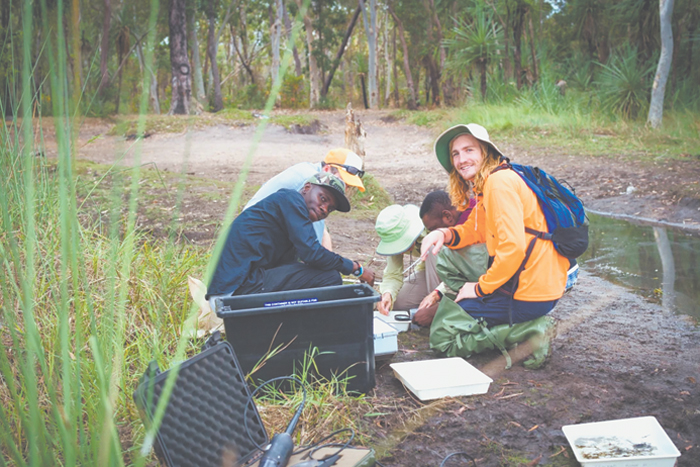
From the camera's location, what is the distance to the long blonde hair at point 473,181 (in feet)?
10.3

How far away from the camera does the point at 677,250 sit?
18.3 ft

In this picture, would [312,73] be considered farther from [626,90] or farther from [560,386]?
[560,386]

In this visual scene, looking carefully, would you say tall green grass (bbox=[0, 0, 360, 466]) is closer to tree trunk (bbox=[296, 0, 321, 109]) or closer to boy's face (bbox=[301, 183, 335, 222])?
boy's face (bbox=[301, 183, 335, 222])

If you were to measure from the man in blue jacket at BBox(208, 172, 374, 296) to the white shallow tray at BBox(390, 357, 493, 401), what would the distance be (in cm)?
74

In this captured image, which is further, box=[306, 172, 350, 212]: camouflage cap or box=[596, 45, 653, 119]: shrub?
box=[596, 45, 653, 119]: shrub

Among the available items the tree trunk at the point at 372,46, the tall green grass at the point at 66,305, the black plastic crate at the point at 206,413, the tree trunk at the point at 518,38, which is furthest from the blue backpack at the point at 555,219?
the tree trunk at the point at 372,46

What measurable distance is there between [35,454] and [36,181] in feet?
7.22

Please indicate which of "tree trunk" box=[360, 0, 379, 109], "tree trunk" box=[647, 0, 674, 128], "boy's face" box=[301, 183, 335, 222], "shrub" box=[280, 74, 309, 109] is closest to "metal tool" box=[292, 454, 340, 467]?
"boy's face" box=[301, 183, 335, 222]

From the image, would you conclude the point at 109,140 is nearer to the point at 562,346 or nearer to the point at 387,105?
the point at 562,346

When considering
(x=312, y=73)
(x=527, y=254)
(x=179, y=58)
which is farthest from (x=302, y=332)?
(x=312, y=73)

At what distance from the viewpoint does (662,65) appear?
34.8ft

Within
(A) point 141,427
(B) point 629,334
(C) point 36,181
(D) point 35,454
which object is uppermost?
(C) point 36,181

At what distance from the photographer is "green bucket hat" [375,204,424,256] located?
3.63m

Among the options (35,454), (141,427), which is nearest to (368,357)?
(141,427)
